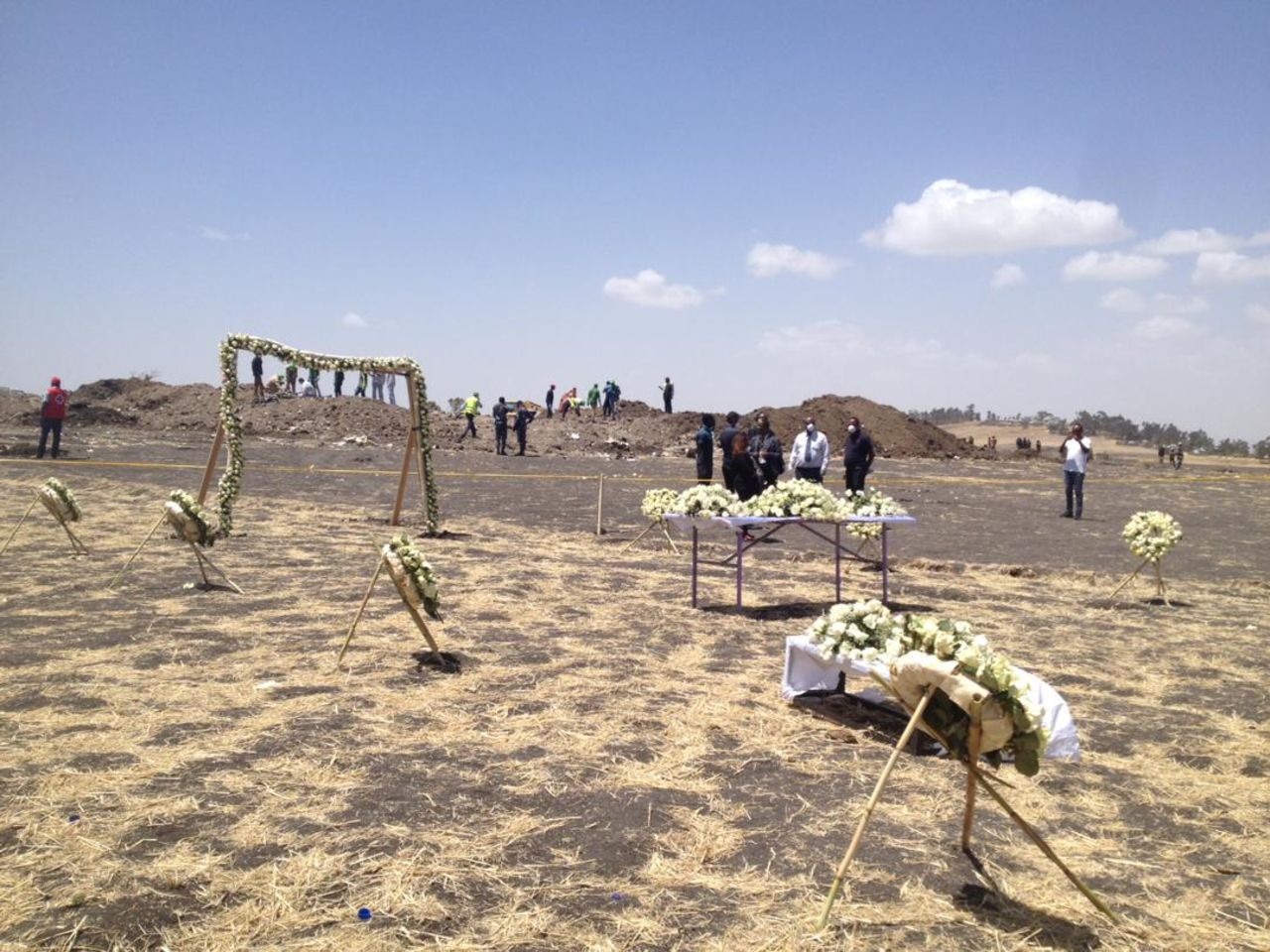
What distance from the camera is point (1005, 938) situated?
3.94m

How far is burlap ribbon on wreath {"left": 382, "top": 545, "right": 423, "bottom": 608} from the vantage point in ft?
24.5

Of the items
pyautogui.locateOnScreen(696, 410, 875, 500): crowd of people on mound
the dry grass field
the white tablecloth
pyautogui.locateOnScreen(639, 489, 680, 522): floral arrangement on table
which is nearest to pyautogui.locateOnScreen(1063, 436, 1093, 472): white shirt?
pyautogui.locateOnScreen(696, 410, 875, 500): crowd of people on mound

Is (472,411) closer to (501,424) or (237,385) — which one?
(501,424)

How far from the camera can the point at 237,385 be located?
15289mm

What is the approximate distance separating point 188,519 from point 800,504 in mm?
6690

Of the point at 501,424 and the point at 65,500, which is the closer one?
the point at 65,500

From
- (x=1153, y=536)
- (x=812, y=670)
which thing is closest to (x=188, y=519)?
(x=812, y=670)

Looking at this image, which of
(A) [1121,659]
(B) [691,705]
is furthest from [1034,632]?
(B) [691,705]

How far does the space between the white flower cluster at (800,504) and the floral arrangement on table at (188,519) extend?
237 inches

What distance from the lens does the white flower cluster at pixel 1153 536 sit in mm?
11269

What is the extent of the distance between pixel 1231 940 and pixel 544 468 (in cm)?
2809

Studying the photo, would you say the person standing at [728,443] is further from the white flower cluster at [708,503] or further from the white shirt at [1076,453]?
the white shirt at [1076,453]

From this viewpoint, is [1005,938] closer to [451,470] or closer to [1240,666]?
[1240,666]

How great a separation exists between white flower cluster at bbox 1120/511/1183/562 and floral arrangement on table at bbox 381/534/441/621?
841 cm
